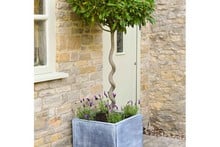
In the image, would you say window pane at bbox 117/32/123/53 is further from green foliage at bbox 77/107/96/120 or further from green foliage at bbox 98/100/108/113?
green foliage at bbox 77/107/96/120

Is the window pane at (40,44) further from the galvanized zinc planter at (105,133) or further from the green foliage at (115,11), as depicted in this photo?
the galvanized zinc planter at (105,133)

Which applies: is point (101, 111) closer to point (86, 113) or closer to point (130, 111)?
point (86, 113)

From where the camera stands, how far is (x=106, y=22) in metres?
3.76

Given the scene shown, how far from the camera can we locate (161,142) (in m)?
4.95

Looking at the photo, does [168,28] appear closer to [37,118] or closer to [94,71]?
[94,71]

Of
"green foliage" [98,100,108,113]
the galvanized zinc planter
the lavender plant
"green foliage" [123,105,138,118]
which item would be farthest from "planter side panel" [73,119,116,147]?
"green foliage" [123,105,138,118]

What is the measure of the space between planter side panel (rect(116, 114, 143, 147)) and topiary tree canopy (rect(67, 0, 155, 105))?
3.19ft

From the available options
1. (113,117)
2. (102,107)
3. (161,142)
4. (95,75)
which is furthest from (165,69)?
(113,117)

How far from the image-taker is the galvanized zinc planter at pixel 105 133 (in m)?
3.64

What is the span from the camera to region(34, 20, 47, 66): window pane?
362 cm

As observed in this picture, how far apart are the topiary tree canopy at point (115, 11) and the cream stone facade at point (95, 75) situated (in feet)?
0.76

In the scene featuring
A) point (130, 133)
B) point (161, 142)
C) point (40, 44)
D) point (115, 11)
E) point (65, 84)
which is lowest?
point (161, 142)
